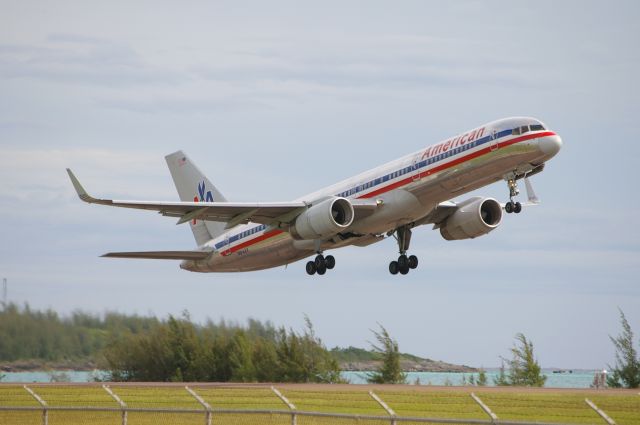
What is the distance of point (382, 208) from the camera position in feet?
138

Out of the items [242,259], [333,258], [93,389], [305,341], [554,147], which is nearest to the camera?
[93,389]

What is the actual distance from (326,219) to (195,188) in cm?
1426

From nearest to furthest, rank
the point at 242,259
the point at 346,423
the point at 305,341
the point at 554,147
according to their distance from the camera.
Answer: the point at 346,423
the point at 554,147
the point at 242,259
the point at 305,341

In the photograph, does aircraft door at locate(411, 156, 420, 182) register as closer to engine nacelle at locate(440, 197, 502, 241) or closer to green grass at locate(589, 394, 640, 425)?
engine nacelle at locate(440, 197, 502, 241)

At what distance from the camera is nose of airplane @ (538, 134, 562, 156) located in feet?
127

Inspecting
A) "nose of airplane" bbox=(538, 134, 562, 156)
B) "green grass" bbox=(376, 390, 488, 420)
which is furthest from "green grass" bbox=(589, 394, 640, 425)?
"nose of airplane" bbox=(538, 134, 562, 156)

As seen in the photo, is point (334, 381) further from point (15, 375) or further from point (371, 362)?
point (15, 375)

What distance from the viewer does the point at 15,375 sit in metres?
49.1

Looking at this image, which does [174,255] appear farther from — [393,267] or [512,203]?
[512,203]

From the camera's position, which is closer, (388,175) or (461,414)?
(461,414)

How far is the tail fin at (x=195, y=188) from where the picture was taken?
171ft

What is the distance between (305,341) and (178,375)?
6190 mm

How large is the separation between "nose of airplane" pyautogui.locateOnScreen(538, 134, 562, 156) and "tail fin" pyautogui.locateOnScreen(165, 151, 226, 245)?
685 inches

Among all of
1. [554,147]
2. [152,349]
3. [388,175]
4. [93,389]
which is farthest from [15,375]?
[554,147]
